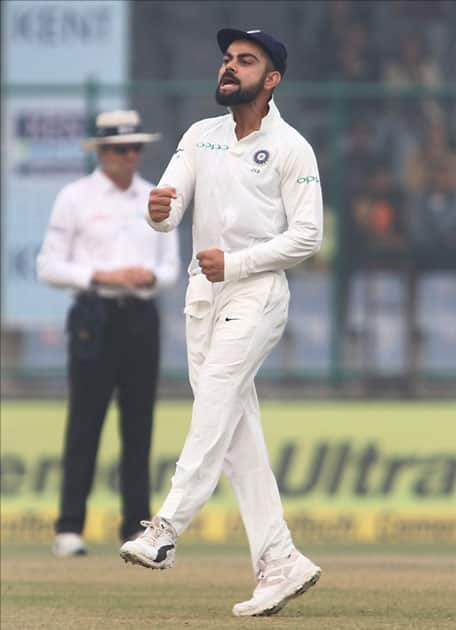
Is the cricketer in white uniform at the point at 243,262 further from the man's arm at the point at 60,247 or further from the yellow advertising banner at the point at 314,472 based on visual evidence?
the yellow advertising banner at the point at 314,472

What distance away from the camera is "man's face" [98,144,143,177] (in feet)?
34.3

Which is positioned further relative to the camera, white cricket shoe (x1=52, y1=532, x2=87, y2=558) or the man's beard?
white cricket shoe (x1=52, y1=532, x2=87, y2=558)

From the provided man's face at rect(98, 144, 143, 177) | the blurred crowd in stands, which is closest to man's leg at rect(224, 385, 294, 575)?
man's face at rect(98, 144, 143, 177)

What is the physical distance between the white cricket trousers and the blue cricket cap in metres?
0.79

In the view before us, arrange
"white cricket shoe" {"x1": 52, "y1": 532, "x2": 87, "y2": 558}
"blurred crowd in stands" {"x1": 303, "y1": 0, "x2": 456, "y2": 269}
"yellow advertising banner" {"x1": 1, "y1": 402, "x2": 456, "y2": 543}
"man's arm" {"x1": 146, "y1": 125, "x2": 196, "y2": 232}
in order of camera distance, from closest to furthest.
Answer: "man's arm" {"x1": 146, "y1": 125, "x2": 196, "y2": 232} → "white cricket shoe" {"x1": 52, "y1": 532, "x2": 87, "y2": 558} → "yellow advertising banner" {"x1": 1, "y1": 402, "x2": 456, "y2": 543} → "blurred crowd in stands" {"x1": 303, "y1": 0, "x2": 456, "y2": 269}

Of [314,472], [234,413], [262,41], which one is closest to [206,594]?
[234,413]

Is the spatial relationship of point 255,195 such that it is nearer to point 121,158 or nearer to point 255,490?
point 255,490

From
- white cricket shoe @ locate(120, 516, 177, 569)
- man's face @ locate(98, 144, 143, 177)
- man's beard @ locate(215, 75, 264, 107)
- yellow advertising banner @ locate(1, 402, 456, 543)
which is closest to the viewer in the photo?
white cricket shoe @ locate(120, 516, 177, 569)

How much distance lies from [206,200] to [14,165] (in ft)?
21.3

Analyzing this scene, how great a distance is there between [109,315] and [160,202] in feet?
10.1

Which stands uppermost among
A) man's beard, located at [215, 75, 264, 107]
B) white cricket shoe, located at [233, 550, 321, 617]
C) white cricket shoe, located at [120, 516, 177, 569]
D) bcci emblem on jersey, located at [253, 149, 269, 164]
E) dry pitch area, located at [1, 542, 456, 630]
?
man's beard, located at [215, 75, 264, 107]

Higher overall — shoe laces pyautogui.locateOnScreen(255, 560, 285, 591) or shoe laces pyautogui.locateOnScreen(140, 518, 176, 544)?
shoe laces pyautogui.locateOnScreen(140, 518, 176, 544)

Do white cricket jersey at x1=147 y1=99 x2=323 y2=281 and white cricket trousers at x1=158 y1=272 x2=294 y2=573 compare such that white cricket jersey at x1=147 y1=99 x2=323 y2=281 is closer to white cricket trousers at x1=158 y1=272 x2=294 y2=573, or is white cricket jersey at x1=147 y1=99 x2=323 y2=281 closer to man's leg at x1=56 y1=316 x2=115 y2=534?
white cricket trousers at x1=158 y1=272 x2=294 y2=573

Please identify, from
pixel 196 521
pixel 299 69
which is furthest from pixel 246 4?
pixel 196 521
